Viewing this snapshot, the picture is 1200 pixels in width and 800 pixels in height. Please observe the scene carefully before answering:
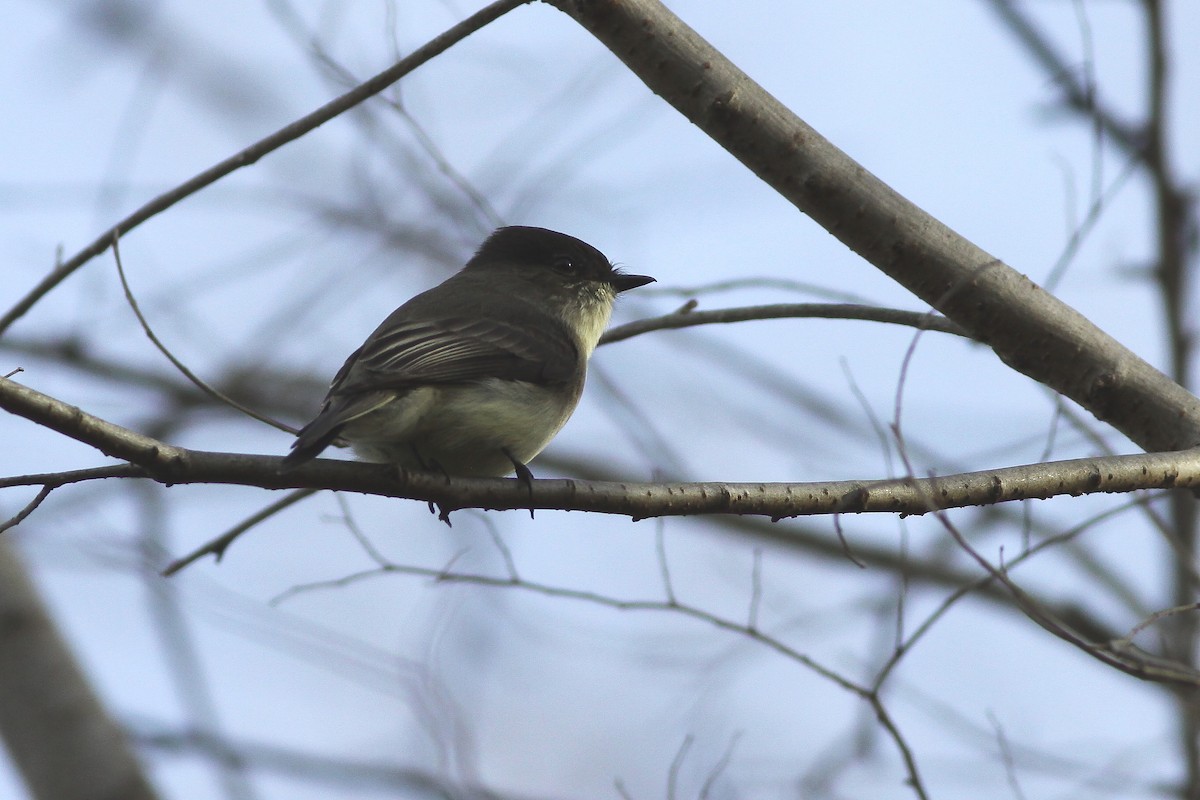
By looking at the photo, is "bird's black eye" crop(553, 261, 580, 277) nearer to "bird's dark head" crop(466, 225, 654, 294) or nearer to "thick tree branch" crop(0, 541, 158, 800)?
"bird's dark head" crop(466, 225, 654, 294)

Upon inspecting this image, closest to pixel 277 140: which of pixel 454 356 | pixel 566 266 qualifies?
pixel 454 356

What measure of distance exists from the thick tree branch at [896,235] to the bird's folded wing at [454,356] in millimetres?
1259

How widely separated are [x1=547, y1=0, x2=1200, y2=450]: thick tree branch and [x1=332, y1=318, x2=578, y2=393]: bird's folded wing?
126 cm

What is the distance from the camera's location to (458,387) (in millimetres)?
4016

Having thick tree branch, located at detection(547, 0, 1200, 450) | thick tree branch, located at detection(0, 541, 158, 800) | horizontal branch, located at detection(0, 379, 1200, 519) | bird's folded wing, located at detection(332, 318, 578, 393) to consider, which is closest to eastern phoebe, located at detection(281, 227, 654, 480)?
bird's folded wing, located at detection(332, 318, 578, 393)

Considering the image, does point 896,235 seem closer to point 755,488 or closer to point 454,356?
point 755,488

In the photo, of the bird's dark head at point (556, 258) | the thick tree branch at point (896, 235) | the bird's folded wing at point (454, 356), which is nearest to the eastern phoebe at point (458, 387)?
the bird's folded wing at point (454, 356)

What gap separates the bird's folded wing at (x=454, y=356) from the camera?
12.7 feet

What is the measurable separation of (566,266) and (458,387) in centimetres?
186

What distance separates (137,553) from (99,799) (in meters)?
1.21

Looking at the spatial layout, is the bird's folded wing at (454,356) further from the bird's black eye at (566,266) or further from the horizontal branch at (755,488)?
Answer: the bird's black eye at (566,266)

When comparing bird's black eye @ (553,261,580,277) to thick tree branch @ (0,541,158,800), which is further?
bird's black eye @ (553,261,580,277)

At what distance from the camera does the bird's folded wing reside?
153 inches

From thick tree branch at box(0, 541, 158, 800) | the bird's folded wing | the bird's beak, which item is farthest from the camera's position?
the bird's beak
